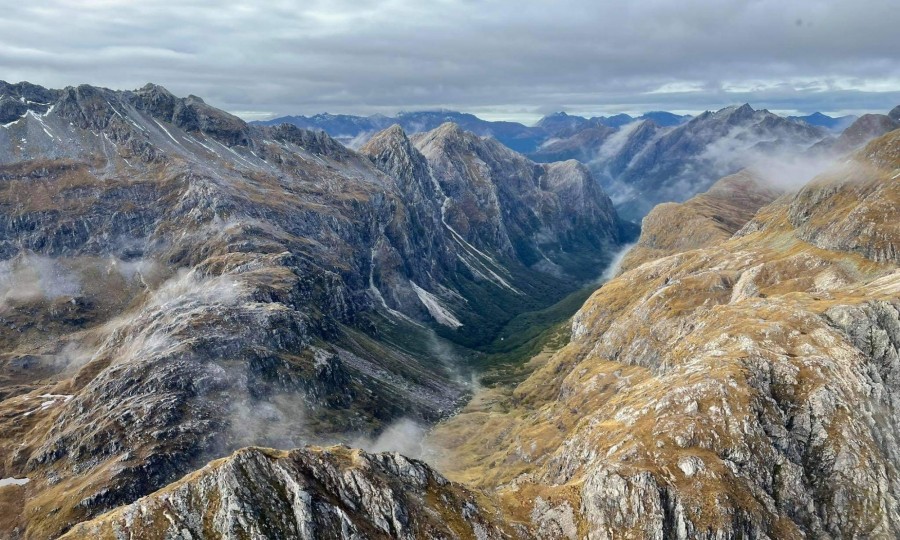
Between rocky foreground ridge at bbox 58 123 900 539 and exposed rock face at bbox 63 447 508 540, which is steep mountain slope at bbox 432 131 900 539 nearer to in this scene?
rocky foreground ridge at bbox 58 123 900 539

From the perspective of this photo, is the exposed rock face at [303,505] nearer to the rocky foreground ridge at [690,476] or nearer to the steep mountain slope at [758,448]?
the rocky foreground ridge at [690,476]

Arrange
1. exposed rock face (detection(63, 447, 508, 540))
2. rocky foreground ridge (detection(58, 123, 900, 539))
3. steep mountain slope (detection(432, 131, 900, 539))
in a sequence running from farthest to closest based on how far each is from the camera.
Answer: steep mountain slope (detection(432, 131, 900, 539)) < rocky foreground ridge (detection(58, 123, 900, 539)) < exposed rock face (detection(63, 447, 508, 540))

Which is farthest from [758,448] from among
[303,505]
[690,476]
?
[303,505]

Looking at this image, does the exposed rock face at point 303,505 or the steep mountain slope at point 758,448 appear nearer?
the exposed rock face at point 303,505

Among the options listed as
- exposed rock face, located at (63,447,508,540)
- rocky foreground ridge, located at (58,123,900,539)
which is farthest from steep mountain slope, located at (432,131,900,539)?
exposed rock face, located at (63,447,508,540)

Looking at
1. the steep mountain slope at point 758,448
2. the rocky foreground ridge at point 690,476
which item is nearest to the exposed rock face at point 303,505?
the rocky foreground ridge at point 690,476

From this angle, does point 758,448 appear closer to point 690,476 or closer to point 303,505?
point 690,476

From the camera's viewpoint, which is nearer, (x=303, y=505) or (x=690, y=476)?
(x=303, y=505)

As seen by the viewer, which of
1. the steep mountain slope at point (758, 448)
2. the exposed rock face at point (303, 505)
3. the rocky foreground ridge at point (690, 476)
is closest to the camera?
the exposed rock face at point (303, 505)

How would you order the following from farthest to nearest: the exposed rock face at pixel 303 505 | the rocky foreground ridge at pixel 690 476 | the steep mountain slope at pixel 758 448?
the steep mountain slope at pixel 758 448 → the rocky foreground ridge at pixel 690 476 → the exposed rock face at pixel 303 505
